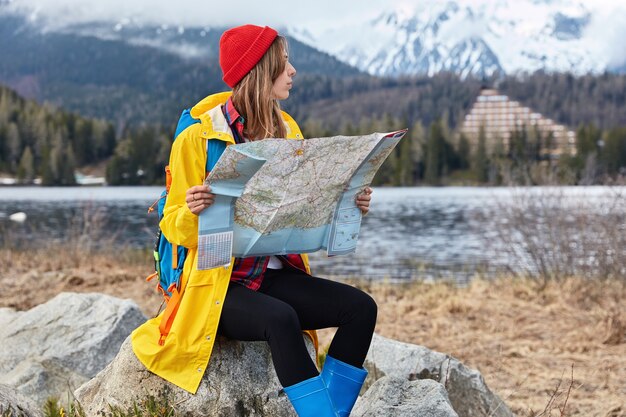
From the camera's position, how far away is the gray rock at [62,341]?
493 centimetres

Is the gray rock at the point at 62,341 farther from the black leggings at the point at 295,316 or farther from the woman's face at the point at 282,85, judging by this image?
the woman's face at the point at 282,85

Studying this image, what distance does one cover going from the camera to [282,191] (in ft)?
9.84

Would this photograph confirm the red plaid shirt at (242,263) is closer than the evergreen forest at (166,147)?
Yes

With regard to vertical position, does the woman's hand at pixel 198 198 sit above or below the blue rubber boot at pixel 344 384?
above

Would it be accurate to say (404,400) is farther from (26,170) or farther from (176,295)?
(26,170)

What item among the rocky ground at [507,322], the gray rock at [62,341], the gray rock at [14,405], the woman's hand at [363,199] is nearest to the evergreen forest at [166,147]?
the rocky ground at [507,322]

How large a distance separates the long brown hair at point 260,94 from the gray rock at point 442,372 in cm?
167

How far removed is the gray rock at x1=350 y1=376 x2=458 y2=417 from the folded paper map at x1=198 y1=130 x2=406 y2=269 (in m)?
0.78

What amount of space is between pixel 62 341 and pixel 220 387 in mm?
2599

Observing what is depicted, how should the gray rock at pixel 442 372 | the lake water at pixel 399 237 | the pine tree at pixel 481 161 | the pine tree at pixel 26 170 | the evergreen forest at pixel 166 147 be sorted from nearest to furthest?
the gray rock at pixel 442 372, the lake water at pixel 399 237, the pine tree at pixel 481 161, the evergreen forest at pixel 166 147, the pine tree at pixel 26 170

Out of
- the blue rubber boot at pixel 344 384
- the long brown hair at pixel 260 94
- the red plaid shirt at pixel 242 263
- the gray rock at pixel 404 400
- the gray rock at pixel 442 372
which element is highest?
the long brown hair at pixel 260 94

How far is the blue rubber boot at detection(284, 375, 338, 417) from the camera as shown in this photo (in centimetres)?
285

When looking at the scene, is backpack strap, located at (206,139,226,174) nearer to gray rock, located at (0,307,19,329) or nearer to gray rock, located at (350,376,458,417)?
gray rock, located at (350,376,458,417)

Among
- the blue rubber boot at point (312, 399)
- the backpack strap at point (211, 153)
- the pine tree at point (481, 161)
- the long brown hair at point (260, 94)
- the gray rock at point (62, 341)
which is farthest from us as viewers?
the pine tree at point (481, 161)
